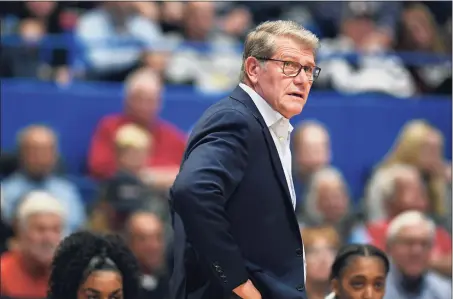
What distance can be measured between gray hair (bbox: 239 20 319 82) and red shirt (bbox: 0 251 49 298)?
2344 millimetres

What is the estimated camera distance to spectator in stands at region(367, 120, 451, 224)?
766 centimetres

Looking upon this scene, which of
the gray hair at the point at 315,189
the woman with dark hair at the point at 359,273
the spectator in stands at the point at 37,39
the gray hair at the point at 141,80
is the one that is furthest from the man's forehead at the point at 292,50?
the spectator in stands at the point at 37,39

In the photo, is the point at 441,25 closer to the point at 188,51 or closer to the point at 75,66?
the point at 188,51

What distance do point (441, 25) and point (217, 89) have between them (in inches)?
106

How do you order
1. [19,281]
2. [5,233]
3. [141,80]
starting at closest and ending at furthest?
[19,281] < [5,233] < [141,80]

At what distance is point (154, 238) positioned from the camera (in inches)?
249

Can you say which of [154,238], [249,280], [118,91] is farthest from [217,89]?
[249,280]

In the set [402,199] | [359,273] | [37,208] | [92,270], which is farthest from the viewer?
[402,199]

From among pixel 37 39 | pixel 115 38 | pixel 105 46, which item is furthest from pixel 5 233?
pixel 115 38

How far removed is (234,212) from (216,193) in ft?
0.57

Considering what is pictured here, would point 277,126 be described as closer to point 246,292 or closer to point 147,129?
point 246,292

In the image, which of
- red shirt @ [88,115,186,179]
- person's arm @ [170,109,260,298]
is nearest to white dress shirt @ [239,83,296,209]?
person's arm @ [170,109,260,298]

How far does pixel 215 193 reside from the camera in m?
3.22

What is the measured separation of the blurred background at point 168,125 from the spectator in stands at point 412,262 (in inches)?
0.5
